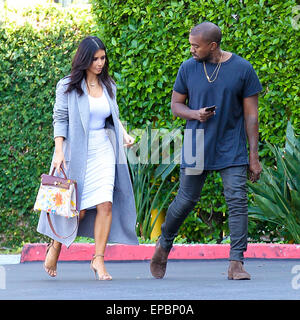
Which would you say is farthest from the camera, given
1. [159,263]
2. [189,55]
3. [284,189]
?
[189,55]

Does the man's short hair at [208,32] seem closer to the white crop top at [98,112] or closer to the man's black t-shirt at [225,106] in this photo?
the man's black t-shirt at [225,106]

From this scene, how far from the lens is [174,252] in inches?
322

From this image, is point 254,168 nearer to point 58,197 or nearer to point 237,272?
point 237,272

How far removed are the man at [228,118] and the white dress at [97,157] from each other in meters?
0.61

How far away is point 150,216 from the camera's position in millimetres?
9148

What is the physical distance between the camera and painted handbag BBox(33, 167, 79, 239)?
6.45 metres

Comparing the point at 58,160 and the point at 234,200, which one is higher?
the point at 58,160

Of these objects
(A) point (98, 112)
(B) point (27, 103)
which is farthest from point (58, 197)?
(B) point (27, 103)

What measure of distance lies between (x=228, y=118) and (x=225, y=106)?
0.09 meters

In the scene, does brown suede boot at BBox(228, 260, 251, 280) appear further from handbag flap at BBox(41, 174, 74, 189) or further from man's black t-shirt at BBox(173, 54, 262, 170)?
handbag flap at BBox(41, 174, 74, 189)

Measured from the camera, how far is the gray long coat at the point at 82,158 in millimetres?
6641

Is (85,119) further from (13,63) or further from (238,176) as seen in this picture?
(13,63)

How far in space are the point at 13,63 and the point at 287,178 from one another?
3211 mm
